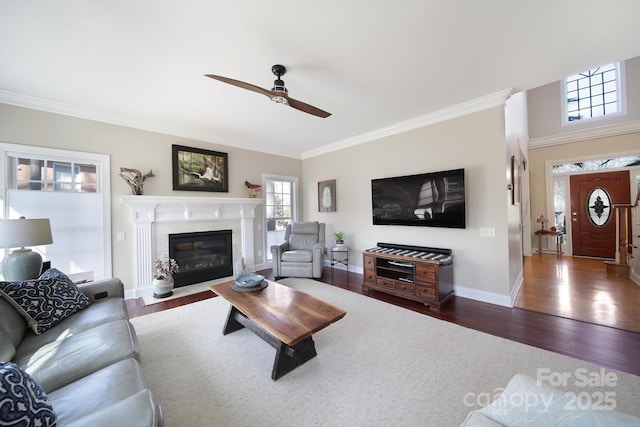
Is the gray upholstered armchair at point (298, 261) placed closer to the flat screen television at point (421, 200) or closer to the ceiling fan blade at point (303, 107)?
the flat screen television at point (421, 200)

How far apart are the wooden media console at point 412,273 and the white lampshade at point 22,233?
12.6 ft

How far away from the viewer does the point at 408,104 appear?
3.30 metres

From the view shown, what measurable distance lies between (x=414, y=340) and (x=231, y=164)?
4313mm

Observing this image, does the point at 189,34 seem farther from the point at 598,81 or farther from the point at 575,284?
the point at 598,81

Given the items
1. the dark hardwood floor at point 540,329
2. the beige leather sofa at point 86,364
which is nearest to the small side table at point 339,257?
the dark hardwood floor at point 540,329

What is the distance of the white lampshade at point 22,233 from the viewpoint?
7.15 feet

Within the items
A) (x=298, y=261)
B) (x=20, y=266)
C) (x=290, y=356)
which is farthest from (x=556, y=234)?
(x=20, y=266)

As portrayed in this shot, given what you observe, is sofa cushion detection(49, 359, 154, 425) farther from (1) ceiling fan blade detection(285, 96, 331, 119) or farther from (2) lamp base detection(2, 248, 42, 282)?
(1) ceiling fan blade detection(285, 96, 331, 119)

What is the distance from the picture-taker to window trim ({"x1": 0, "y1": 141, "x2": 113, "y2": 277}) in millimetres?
2836

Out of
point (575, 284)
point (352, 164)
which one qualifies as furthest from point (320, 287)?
point (575, 284)

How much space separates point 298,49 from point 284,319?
236 cm

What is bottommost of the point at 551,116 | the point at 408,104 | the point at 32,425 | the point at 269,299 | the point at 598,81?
the point at 269,299

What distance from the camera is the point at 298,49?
2.15 m

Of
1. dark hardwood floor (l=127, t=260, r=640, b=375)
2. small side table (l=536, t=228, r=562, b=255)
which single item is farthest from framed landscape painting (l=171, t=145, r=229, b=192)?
small side table (l=536, t=228, r=562, b=255)
